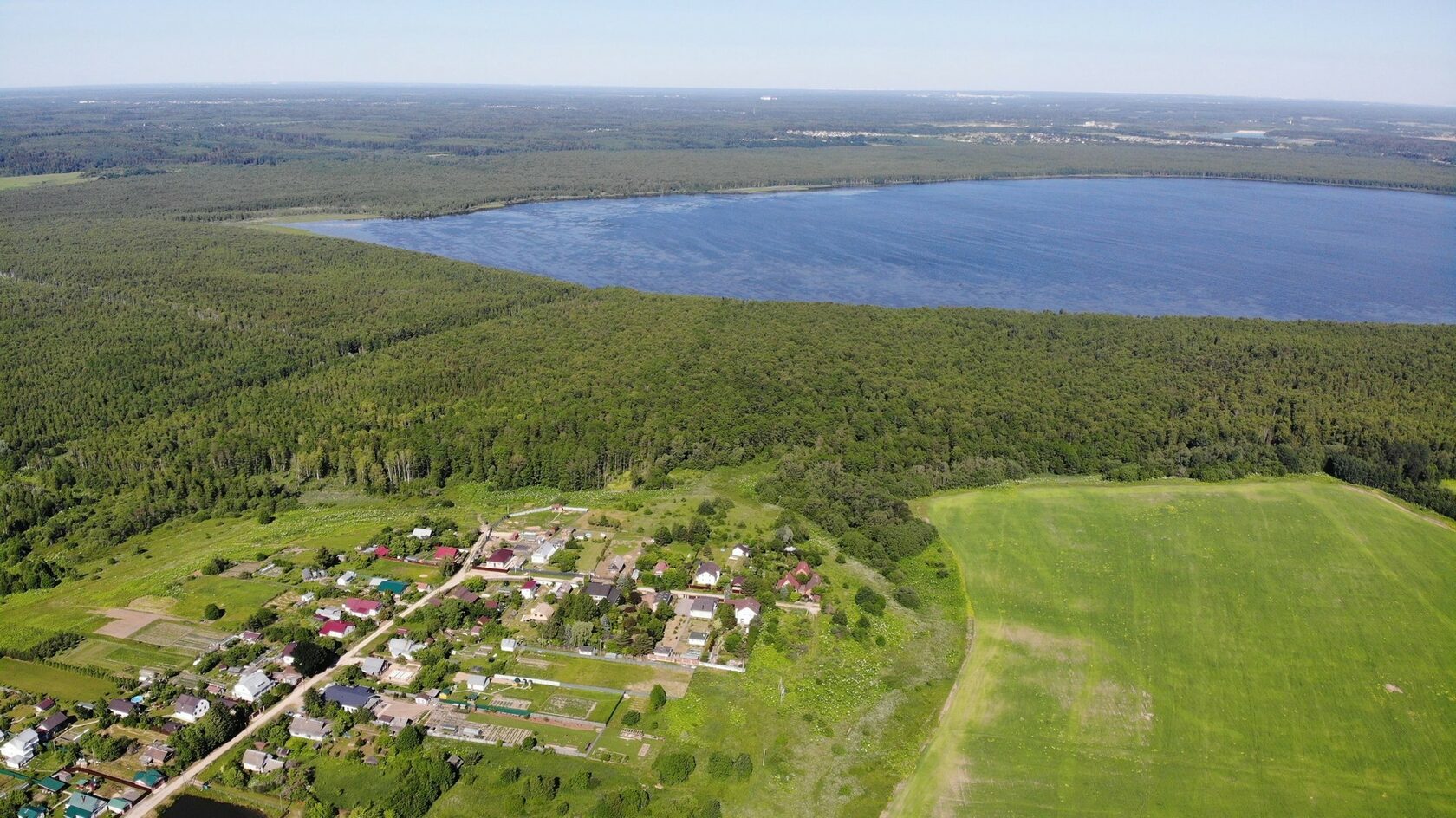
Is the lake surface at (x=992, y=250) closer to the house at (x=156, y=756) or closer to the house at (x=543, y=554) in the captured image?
the house at (x=543, y=554)

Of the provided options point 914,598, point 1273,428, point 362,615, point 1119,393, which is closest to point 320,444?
point 362,615

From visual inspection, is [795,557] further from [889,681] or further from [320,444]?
[320,444]

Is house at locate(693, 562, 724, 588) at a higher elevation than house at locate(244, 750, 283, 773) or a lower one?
higher

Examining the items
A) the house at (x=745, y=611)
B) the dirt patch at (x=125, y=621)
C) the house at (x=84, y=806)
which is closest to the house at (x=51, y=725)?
the house at (x=84, y=806)

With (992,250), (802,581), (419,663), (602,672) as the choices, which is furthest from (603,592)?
(992,250)

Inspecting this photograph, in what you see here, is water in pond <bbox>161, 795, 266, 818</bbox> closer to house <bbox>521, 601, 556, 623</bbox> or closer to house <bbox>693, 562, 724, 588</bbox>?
house <bbox>521, 601, 556, 623</bbox>

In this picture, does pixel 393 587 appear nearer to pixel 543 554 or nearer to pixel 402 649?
pixel 402 649

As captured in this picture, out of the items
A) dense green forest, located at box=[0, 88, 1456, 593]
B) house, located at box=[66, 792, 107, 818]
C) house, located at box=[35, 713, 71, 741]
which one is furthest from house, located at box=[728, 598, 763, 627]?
house, located at box=[35, 713, 71, 741]
